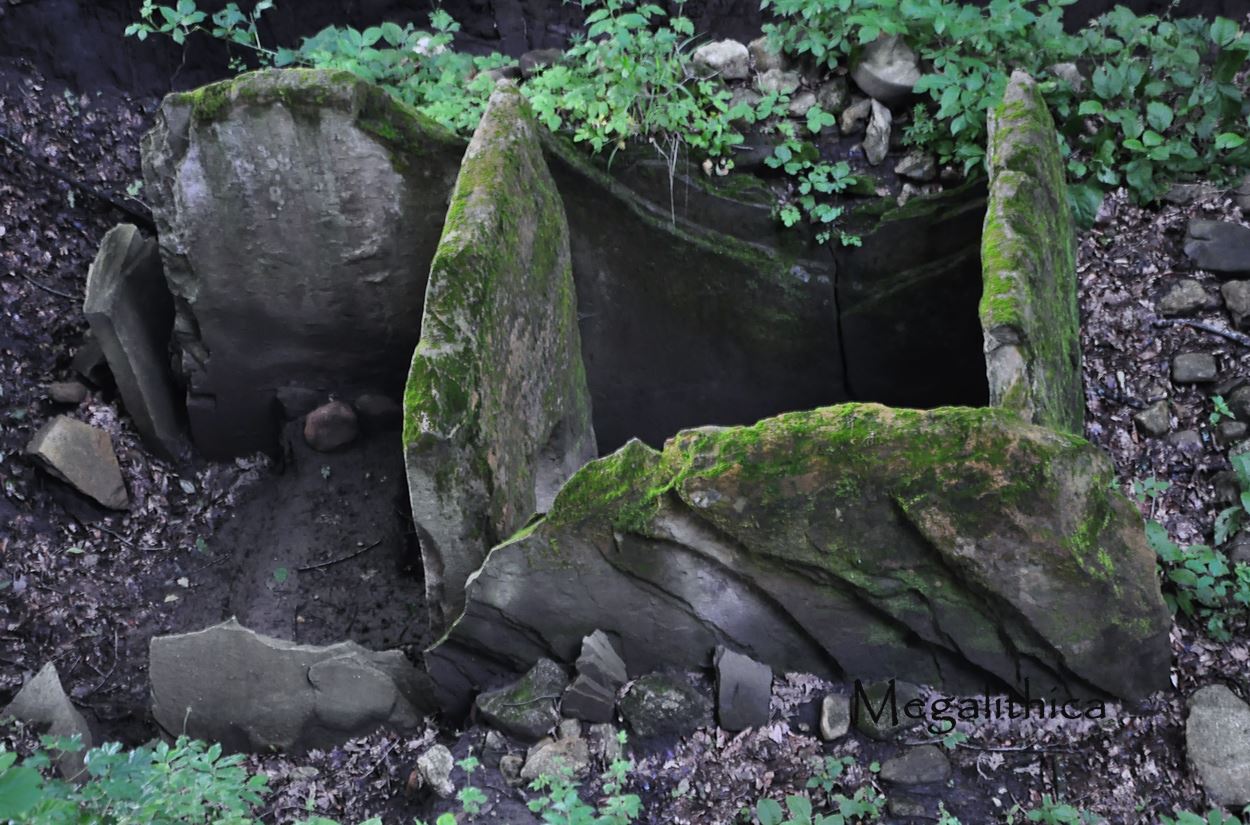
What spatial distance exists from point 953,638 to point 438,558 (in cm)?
165

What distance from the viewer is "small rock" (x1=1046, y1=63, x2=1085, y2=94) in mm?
5625

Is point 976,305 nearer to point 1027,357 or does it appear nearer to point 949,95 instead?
point 949,95

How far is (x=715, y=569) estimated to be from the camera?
12.0 feet

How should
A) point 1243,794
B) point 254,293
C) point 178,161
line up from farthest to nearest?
point 254,293 → point 178,161 → point 1243,794

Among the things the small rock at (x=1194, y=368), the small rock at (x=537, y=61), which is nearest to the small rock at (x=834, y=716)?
the small rock at (x=1194, y=368)

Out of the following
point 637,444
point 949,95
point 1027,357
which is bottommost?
point 637,444

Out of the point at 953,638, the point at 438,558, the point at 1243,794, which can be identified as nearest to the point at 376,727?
the point at 438,558

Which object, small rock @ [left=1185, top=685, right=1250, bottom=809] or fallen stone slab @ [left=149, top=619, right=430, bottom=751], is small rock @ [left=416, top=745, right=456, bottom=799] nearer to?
fallen stone slab @ [left=149, top=619, right=430, bottom=751]

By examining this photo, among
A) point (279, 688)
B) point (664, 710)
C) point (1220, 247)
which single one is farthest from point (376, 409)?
point (1220, 247)

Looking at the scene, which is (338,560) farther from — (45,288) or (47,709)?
(45,288)

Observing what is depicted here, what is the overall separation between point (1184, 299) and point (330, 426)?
3.96 metres

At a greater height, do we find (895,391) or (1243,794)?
(895,391)

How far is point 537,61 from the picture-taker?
6012mm

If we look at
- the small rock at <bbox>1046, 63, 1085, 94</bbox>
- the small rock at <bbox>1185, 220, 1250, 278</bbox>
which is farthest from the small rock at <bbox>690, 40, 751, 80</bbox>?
the small rock at <bbox>1185, 220, 1250, 278</bbox>
